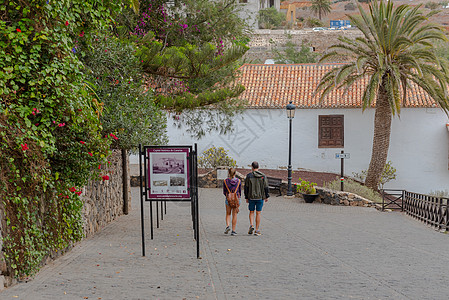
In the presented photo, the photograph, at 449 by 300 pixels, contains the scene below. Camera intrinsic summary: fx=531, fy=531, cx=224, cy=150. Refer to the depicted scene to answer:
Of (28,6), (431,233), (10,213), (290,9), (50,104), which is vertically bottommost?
(431,233)

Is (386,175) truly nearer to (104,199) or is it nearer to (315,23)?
(104,199)

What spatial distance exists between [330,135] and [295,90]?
2.98 meters

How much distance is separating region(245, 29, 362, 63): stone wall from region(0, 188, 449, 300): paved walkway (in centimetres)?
4858

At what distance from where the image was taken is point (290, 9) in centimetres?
8662

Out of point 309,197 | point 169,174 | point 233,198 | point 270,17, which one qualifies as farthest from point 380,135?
point 270,17

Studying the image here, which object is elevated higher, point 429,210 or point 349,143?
point 349,143

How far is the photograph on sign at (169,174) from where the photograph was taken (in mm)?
9086

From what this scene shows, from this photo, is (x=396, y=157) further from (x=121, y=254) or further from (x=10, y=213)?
(x=10, y=213)

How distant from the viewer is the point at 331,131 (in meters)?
27.3

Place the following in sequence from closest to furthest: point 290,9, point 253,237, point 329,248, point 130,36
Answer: point 329,248, point 253,237, point 130,36, point 290,9

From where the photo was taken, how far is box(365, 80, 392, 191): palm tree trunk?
2352 cm

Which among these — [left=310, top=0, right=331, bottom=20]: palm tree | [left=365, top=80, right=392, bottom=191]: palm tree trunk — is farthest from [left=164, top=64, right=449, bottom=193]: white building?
[left=310, top=0, right=331, bottom=20]: palm tree

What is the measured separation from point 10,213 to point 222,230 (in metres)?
6.41

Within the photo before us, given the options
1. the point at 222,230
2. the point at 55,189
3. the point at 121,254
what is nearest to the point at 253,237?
the point at 222,230
